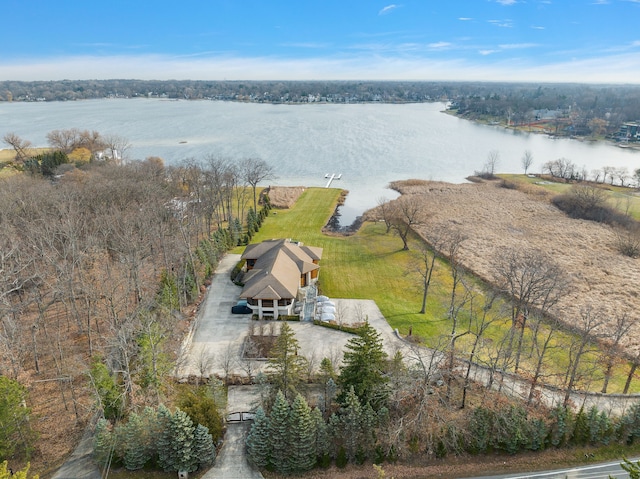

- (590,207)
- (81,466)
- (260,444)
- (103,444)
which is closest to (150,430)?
(103,444)

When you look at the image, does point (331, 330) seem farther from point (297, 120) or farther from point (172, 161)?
point (297, 120)

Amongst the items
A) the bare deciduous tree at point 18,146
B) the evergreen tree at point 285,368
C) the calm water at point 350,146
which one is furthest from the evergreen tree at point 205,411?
the bare deciduous tree at point 18,146

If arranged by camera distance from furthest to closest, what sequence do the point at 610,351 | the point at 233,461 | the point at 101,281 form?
the point at 101,281 < the point at 610,351 < the point at 233,461

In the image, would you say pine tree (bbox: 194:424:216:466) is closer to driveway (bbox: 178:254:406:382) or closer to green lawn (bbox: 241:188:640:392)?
driveway (bbox: 178:254:406:382)

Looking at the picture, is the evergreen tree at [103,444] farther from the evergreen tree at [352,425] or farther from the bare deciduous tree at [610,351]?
the bare deciduous tree at [610,351]

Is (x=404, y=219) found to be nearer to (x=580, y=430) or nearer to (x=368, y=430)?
(x=580, y=430)
